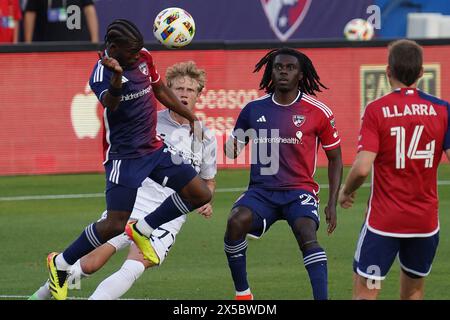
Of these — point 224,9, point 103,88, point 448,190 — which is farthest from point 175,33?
point 224,9

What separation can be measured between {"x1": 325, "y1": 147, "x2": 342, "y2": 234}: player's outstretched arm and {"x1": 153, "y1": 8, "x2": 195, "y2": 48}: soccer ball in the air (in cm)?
268

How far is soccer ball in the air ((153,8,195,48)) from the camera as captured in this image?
11898 mm

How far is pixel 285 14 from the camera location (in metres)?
23.7

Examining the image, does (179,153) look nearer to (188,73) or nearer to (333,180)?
(188,73)

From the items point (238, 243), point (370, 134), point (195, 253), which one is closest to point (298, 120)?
point (238, 243)

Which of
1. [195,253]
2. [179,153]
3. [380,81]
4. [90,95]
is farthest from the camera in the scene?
[380,81]

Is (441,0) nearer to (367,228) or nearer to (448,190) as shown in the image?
(448,190)

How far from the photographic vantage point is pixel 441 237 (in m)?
13.7

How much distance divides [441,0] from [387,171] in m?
17.8

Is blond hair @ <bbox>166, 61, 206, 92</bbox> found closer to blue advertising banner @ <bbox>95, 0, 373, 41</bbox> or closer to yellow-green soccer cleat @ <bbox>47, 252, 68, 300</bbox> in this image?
yellow-green soccer cleat @ <bbox>47, 252, 68, 300</bbox>

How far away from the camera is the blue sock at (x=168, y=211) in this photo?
31.7 feet

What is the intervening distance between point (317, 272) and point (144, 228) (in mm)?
1495

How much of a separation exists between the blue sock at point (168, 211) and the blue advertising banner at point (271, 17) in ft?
44.5

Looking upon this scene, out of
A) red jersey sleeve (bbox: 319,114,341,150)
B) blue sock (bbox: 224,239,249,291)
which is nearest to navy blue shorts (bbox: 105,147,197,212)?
blue sock (bbox: 224,239,249,291)
